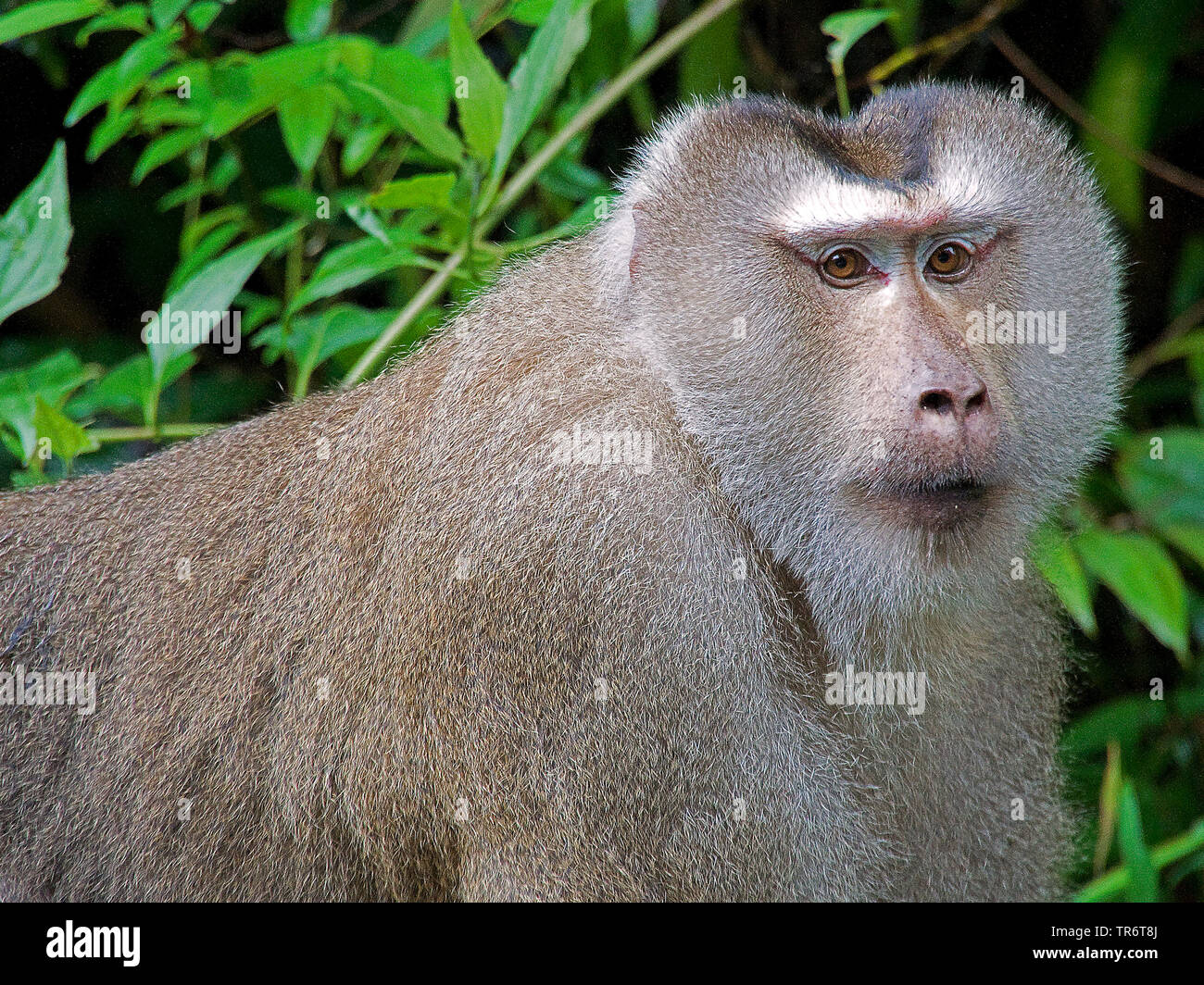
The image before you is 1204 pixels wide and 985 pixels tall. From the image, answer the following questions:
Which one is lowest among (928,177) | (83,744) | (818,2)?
(83,744)

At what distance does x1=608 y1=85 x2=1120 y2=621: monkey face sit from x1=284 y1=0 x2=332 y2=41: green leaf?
1591 millimetres

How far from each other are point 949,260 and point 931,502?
546 millimetres

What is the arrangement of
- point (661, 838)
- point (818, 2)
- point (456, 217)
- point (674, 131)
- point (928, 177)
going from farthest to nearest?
1. point (818, 2)
2. point (456, 217)
3. point (674, 131)
4. point (928, 177)
5. point (661, 838)

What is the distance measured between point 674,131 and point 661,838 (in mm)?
1539

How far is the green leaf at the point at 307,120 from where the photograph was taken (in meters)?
3.68

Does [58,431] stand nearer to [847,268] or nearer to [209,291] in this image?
[209,291]

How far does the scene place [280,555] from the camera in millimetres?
2936

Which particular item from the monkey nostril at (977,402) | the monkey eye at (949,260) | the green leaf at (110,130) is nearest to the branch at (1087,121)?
the monkey eye at (949,260)

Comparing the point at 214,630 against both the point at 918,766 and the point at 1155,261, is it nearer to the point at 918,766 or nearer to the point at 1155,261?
the point at 918,766

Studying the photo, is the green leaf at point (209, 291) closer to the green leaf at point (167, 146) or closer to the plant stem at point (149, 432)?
the plant stem at point (149, 432)

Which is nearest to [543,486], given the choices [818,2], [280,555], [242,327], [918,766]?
[280,555]

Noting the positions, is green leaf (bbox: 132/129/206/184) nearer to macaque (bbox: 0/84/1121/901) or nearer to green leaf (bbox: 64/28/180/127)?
green leaf (bbox: 64/28/180/127)

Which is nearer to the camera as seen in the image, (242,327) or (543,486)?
(543,486)

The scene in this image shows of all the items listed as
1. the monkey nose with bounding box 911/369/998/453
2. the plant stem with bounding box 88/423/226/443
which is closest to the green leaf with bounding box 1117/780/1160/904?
the monkey nose with bounding box 911/369/998/453
